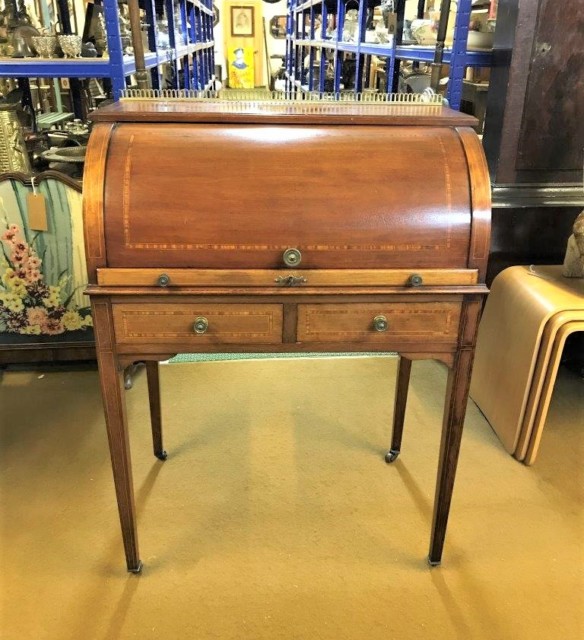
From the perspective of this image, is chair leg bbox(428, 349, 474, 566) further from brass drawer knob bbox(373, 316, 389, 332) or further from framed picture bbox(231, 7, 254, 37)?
framed picture bbox(231, 7, 254, 37)

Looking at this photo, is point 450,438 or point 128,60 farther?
point 128,60

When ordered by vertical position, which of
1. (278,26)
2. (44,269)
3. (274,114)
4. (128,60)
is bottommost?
(44,269)

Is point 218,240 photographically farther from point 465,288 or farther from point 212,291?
point 465,288

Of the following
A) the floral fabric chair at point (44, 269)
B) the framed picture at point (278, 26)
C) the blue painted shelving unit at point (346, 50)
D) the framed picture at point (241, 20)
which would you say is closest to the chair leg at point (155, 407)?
the floral fabric chair at point (44, 269)

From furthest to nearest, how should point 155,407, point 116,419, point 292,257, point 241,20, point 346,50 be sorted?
point 241,20, point 346,50, point 155,407, point 116,419, point 292,257

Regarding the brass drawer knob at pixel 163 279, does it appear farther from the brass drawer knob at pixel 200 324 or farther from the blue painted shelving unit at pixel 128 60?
the blue painted shelving unit at pixel 128 60

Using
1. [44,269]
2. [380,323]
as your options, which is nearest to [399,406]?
[380,323]

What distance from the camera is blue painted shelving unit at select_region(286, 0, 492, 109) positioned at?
7.23ft

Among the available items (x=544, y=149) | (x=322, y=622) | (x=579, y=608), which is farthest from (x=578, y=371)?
(x=322, y=622)

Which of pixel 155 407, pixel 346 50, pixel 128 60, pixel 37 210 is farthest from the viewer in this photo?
pixel 346 50

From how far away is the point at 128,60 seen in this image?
2258mm

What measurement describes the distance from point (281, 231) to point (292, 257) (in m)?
0.06

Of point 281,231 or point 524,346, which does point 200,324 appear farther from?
point 524,346

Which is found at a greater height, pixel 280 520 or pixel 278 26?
pixel 278 26
